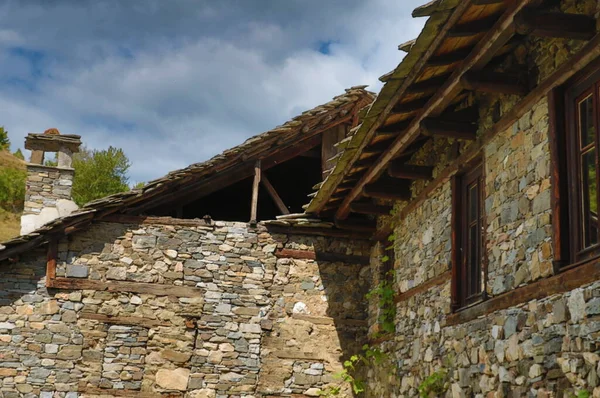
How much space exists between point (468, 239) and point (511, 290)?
1.38 metres

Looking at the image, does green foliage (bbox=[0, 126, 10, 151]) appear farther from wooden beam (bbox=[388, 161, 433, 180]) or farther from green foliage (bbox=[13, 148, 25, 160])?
wooden beam (bbox=[388, 161, 433, 180])

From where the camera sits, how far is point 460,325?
21.2ft

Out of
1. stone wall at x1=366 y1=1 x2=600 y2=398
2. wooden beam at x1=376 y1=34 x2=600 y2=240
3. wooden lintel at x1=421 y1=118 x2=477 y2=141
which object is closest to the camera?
stone wall at x1=366 y1=1 x2=600 y2=398

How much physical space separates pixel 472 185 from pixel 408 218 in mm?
1865

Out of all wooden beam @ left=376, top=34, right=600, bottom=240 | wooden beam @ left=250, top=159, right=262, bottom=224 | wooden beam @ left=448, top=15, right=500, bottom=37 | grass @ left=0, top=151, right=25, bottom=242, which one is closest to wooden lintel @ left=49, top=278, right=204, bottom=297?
wooden beam @ left=250, top=159, right=262, bottom=224

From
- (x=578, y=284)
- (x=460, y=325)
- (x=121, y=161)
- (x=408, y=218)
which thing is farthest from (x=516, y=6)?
(x=121, y=161)

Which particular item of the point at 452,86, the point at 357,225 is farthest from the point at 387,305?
the point at 452,86

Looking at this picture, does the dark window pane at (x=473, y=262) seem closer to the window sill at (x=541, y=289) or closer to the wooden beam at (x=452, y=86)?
the window sill at (x=541, y=289)

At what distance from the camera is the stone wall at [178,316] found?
9.65 m

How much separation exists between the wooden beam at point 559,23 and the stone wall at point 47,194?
8.55 m

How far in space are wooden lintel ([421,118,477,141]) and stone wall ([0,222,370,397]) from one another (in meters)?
4.34

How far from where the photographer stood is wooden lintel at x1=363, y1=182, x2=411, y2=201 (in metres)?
8.79

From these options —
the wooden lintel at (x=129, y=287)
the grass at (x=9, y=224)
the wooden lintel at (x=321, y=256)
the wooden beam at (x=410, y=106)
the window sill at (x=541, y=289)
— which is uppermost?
the grass at (x=9, y=224)

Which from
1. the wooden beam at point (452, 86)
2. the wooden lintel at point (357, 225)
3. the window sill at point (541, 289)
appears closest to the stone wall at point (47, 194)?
the wooden lintel at point (357, 225)
